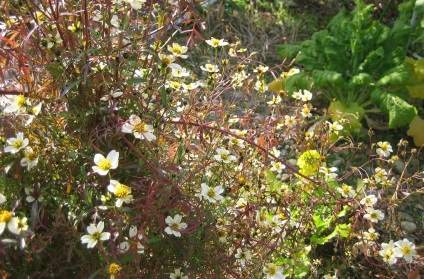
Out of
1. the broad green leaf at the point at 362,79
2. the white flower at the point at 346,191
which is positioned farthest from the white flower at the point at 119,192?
the broad green leaf at the point at 362,79

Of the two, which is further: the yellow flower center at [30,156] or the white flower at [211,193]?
the white flower at [211,193]

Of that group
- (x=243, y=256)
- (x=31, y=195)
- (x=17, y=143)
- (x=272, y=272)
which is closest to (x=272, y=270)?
(x=272, y=272)

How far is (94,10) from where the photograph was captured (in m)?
1.76

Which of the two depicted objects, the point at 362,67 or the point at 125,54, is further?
the point at 362,67

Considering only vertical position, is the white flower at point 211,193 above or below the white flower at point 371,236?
above

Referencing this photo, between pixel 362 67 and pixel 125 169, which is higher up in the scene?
pixel 125 169

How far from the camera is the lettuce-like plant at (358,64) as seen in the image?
11.2 ft

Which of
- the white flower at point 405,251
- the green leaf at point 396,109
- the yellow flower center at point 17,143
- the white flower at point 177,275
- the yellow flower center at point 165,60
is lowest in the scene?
the green leaf at point 396,109

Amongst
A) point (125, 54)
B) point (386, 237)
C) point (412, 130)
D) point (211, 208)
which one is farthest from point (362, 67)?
point (125, 54)

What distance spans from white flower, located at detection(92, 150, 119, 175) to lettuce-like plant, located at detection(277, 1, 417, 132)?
2.10 m

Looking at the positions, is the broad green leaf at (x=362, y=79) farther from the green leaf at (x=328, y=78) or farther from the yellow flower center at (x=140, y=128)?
the yellow flower center at (x=140, y=128)

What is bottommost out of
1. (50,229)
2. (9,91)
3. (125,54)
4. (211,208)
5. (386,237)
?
(386,237)

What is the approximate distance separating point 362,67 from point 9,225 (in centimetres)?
273

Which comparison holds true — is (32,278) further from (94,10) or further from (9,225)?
(94,10)
